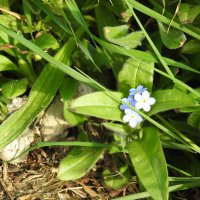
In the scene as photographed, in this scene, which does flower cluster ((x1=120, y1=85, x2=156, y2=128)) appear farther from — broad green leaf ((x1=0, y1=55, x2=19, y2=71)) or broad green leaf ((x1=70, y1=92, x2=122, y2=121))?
broad green leaf ((x1=0, y1=55, x2=19, y2=71))

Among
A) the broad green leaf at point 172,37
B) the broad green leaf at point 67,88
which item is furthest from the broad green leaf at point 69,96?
the broad green leaf at point 172,37

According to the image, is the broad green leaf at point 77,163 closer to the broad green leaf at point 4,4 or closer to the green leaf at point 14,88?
the green leaf at point 14,88

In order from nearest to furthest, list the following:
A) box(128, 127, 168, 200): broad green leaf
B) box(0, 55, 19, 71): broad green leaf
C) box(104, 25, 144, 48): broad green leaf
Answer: box(128, 127, 168, 200): broad green leaf < box(104, 25, 144, 48): broad green leaf < box(0, 55, 19, 71): broad green leaf

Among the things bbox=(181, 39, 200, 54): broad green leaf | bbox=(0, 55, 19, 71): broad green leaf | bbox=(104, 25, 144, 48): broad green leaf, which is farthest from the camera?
bbox=(0, 55, 19, 71): broad green leaf

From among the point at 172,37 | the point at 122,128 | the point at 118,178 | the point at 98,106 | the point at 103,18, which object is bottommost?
the point at 118,178

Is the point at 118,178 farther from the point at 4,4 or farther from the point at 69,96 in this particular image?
the point at 4,4

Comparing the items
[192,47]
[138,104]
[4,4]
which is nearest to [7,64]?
[4,4]

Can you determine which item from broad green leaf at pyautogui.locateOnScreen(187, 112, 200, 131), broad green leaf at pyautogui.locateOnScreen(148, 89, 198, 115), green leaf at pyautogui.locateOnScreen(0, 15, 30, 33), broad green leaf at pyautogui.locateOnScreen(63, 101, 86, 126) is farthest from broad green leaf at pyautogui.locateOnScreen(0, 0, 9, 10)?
broad green leaf at pyautogui.locateOnScreen(187, 112, 200, 131)
